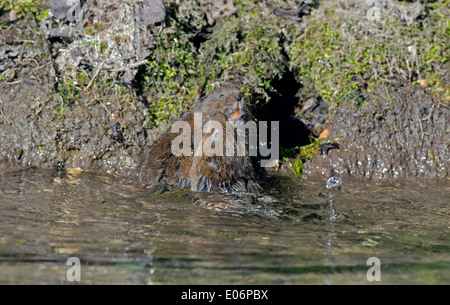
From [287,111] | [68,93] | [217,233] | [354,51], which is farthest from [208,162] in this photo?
[354,51]

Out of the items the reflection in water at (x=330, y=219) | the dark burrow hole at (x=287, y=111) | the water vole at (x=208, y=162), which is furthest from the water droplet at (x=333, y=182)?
the water vole at (x=208, y=162)

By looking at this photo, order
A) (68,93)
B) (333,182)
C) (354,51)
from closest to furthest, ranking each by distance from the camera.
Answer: (333,182) < (68,93) < (354,51)

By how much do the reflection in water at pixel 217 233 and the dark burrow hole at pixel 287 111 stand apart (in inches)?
42.8

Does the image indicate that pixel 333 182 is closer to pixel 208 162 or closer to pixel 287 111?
pixel 287 111

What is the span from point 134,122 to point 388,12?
3.49 metres

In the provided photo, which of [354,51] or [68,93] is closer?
[68,93]

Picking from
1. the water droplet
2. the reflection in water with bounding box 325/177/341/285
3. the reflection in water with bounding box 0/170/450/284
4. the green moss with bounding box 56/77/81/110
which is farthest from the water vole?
the green moss with bounding box 56/77/81/110

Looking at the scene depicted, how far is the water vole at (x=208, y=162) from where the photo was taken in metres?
5.79

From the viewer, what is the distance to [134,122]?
22.7 ft

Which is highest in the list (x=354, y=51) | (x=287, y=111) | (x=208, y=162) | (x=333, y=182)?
(x=354, y=51)

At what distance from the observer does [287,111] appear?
24.5 ft

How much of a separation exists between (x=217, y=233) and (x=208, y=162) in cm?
134

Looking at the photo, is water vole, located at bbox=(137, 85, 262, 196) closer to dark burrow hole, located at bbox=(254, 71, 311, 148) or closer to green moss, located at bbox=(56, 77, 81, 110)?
dark burrow hole, located at bbox=(254, 71, 311, 148)

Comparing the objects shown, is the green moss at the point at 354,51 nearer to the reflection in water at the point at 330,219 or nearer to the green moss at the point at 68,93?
the reflection in water at the point at 330,219
